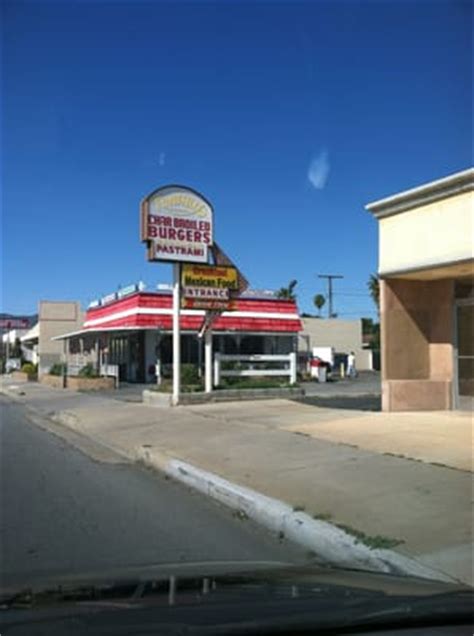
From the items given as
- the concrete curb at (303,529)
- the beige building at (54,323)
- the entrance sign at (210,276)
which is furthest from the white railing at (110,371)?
the concrete curb at (303,529)

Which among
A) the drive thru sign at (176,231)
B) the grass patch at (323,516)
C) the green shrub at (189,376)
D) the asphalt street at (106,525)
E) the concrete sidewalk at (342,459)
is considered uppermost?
the drive thru sign at (176,231)

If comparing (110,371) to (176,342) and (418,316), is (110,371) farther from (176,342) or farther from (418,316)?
(418,316)

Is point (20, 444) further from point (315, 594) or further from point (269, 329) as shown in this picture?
point (269, 329)

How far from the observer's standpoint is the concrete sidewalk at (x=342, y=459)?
27.1ft

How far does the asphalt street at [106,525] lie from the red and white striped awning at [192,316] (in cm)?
2633

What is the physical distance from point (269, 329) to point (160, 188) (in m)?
19.3

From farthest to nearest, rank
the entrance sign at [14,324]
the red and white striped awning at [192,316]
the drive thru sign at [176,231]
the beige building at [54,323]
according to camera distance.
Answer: the entrance sign at [14,324] → the beige building at [54,323] → the red and white striped awning at [192,316] → the drive thru sign at [176,231]

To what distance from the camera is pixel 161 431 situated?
18.2 metres

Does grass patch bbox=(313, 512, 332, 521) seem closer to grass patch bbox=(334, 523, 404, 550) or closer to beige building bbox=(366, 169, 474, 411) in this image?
grass patch bbox=(334, 523, 404, 550)

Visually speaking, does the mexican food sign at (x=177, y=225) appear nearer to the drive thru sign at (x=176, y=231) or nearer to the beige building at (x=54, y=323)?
the drive thru sign at (x=176, y=231)

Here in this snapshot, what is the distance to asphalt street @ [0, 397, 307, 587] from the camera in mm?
7562

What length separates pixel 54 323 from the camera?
76438 millimetres

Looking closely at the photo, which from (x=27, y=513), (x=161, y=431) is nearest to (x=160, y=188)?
(x=161, y=431)

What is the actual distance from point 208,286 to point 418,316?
864cm
